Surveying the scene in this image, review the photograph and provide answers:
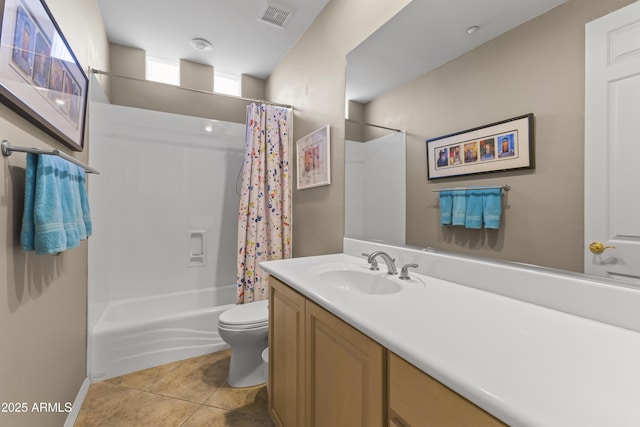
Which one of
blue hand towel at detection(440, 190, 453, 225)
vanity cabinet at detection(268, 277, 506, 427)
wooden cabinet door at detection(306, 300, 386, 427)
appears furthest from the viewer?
blue hand towel at detection(440, 190, 453, 225)

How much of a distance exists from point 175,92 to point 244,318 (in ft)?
7.80

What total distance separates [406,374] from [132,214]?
8.88 ft

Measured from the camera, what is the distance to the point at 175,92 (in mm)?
2777

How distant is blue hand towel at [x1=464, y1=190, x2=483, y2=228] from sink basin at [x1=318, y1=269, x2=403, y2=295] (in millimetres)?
393

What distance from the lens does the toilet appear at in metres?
1.71

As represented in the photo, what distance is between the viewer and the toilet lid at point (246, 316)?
1.72m

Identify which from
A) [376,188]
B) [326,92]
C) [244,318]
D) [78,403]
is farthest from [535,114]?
[78,403]

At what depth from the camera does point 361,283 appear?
1.31 meters

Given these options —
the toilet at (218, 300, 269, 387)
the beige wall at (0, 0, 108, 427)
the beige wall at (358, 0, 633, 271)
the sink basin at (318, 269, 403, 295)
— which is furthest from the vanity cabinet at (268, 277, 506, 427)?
the beige wall at (0, 0, 108, 427)

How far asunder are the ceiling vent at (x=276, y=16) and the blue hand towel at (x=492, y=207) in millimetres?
1995

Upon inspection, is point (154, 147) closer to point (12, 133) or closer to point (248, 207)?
point (248, 207)

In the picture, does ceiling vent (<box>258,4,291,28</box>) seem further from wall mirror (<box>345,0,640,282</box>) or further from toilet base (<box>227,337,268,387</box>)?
toilet base (<box>227,337,268,387</box>)

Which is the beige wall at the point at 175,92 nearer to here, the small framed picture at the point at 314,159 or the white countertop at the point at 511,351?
the small framed picture at the point at 314,159

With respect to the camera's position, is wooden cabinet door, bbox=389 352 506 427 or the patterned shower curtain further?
the patterned shower curtain
